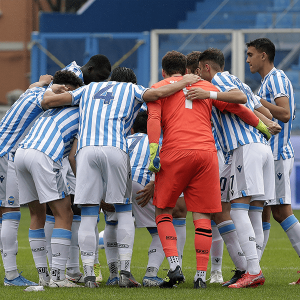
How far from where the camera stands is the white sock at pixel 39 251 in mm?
4551

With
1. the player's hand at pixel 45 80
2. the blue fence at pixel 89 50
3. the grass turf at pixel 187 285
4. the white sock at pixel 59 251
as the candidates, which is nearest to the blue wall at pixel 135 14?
the blue fence at pixel 89 50

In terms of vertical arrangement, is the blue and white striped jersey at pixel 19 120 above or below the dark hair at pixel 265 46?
below

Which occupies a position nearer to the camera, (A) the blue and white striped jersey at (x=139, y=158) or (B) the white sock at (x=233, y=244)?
(B) the white sock at (x=233, y=244)

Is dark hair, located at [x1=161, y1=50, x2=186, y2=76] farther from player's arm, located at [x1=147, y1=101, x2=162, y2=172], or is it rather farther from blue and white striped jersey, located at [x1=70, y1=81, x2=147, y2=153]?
player's arm, located at [x1=147, y1=101, x2=162, y2=172]

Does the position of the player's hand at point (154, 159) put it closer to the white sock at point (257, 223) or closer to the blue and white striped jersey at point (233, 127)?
the blue and white striped jersey at point (233, 127)

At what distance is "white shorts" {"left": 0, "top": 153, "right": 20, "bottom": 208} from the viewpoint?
4.84 m

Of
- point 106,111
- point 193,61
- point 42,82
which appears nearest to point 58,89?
point 106,111

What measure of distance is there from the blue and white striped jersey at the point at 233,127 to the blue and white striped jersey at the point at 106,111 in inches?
27.1

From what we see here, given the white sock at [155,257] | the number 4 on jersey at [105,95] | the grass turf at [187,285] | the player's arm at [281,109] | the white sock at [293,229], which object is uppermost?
the number 4 on jersey at [105,95]

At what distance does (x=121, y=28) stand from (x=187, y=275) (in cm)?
1582

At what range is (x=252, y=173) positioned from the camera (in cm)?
455

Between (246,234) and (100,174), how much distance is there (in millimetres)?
1265

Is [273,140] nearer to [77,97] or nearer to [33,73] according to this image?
[77,97]

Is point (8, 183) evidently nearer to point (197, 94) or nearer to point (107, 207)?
point (107, 207)
